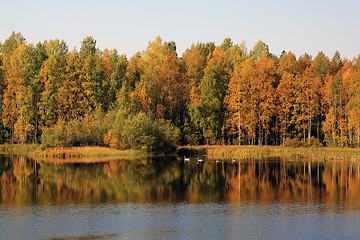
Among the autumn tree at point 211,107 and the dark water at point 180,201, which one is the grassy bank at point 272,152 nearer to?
the autumn tree at point 211,107

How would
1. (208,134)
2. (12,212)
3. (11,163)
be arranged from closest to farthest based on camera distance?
(12,212) → (11,163) → (208,134)

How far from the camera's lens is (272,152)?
9156 cm

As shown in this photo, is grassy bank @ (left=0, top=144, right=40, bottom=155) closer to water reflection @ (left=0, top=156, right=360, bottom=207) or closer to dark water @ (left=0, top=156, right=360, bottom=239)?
water reflection @ (left=0, top=156, right=360, bottom=207)

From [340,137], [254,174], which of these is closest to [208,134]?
[340,137]

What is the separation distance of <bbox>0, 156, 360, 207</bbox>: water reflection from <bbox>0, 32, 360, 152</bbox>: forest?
17.1 metres

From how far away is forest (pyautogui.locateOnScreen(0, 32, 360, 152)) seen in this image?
9644 cm

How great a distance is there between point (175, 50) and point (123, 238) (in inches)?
4144

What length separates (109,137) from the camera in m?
95.4

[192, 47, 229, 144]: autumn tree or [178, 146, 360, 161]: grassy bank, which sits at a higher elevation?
[192, 47, 229, 144]: autumn tree

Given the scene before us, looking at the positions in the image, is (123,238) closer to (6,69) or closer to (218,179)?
(218,179)

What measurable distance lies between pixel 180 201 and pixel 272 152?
4885 centimetres

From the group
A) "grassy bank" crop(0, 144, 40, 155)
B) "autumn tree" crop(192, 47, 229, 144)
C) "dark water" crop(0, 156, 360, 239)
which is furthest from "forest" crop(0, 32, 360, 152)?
"dark water" crop(0, 156, 360, 239)

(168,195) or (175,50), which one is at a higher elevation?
(175,50)

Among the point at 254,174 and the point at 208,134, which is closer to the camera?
the point at 254,174
